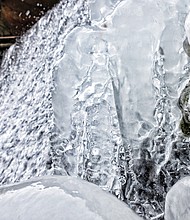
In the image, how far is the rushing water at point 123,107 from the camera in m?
2.59

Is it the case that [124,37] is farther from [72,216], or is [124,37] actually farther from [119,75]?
[72,216]

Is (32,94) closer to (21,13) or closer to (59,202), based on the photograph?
(21,13)

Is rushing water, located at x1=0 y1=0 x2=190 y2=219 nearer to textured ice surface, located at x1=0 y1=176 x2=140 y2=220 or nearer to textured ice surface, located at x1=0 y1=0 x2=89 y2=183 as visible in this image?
textured ice surface, located at x1=0 y1=0 x2=89 y2=183

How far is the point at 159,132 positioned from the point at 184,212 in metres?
1.03

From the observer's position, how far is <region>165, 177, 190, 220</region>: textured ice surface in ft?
5.27

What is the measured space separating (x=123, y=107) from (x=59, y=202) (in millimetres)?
1360

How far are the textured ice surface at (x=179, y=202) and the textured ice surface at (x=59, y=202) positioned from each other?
207mm

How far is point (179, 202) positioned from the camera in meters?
1.65

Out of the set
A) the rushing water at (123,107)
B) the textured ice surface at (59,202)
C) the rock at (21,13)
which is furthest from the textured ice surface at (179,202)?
the rock at (21,13)

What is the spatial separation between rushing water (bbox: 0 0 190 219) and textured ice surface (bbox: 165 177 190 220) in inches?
28.8

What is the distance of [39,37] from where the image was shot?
14.9 ft

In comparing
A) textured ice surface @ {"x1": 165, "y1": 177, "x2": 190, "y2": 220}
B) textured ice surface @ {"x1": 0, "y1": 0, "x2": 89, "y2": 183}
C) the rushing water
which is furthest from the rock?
textured ice surface @ {"x1": 165, "y1": 177, "x2": 190, "y2": 220}

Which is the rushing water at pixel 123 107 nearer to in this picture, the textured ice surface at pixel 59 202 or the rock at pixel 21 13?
the textured ice surface at pixel 59 202

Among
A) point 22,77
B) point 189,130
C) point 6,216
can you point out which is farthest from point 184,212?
point 22,77
